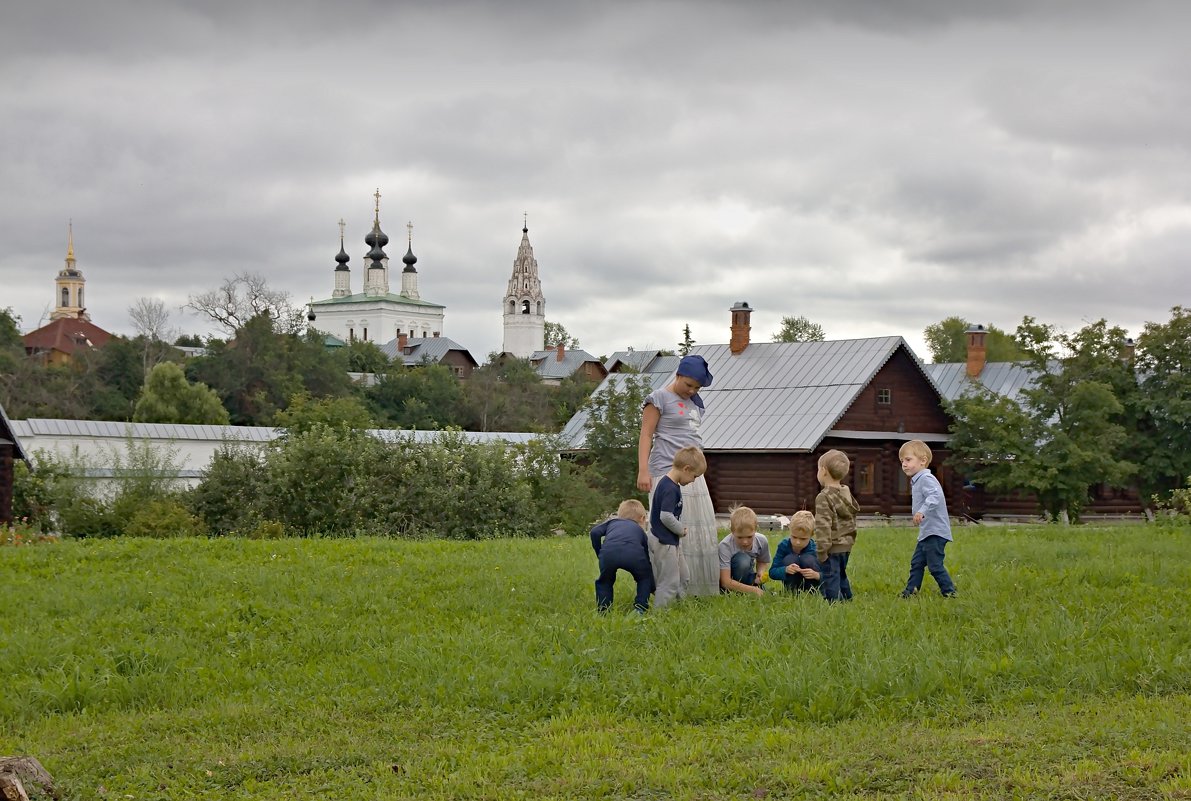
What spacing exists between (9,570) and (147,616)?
11.9ft

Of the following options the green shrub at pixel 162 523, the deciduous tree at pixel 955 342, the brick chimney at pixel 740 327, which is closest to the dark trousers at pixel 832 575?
the green shrub at pixel 162 523

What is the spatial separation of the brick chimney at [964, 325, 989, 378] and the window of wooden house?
8.00m

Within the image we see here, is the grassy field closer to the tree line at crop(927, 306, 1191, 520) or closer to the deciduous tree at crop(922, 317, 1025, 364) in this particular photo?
the tree line at crop(927, 306, 1191, 520)

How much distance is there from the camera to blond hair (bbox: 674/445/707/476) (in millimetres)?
9281

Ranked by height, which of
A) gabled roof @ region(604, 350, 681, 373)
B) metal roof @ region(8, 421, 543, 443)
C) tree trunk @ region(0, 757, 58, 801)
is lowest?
tree trunk @ region(0, 757, 58, 801)

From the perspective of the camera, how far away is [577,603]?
1033 cm

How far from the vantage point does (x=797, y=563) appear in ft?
33.6

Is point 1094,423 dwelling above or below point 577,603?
above

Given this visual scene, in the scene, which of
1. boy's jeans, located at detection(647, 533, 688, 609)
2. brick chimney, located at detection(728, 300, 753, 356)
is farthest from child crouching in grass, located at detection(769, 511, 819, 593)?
brick chimney, located at detection(728, 300, 753, 356)

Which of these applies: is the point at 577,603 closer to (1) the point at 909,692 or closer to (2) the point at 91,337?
(1) the point at 909,692

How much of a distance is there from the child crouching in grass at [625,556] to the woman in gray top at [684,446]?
0.32 meters

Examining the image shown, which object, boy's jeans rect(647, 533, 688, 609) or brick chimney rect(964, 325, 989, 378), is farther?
brick chimney rect(964, 325, 989, 378)

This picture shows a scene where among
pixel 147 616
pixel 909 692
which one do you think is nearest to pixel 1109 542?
pixel 909 692

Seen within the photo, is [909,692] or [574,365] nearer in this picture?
[909,692]
